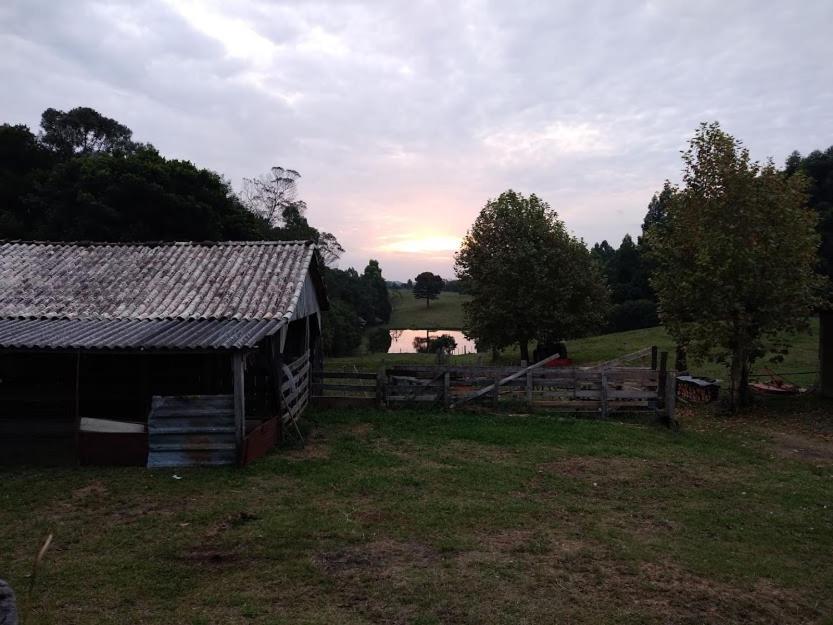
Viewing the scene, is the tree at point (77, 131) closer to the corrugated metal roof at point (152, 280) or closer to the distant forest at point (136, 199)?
the distant forest at point (136, 199)

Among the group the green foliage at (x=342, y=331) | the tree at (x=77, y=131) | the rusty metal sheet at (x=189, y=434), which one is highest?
the tree at (x=77, y=131)

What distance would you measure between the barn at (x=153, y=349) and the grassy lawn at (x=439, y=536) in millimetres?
688

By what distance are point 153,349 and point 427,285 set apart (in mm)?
88134

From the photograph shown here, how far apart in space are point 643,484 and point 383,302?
7261 centimetres

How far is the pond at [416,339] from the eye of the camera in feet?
196

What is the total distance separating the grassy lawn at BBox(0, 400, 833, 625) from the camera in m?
5.86

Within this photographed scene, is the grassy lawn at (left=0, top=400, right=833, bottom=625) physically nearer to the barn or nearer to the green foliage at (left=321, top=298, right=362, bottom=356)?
the barn

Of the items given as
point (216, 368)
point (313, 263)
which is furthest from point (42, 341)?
point (313, 263)

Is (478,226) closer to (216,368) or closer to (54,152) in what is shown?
(216,368)

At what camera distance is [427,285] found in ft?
322

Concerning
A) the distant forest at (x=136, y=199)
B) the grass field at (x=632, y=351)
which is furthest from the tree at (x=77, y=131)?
the grass field at (x=632, y=351)

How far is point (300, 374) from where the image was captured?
14867 millimetres

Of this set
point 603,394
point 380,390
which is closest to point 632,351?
point 603,394

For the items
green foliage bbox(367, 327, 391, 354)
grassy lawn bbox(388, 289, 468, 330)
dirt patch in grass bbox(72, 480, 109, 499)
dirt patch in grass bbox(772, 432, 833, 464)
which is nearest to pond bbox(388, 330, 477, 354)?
grassy lawn bbox(388, 289, 468, 330)
